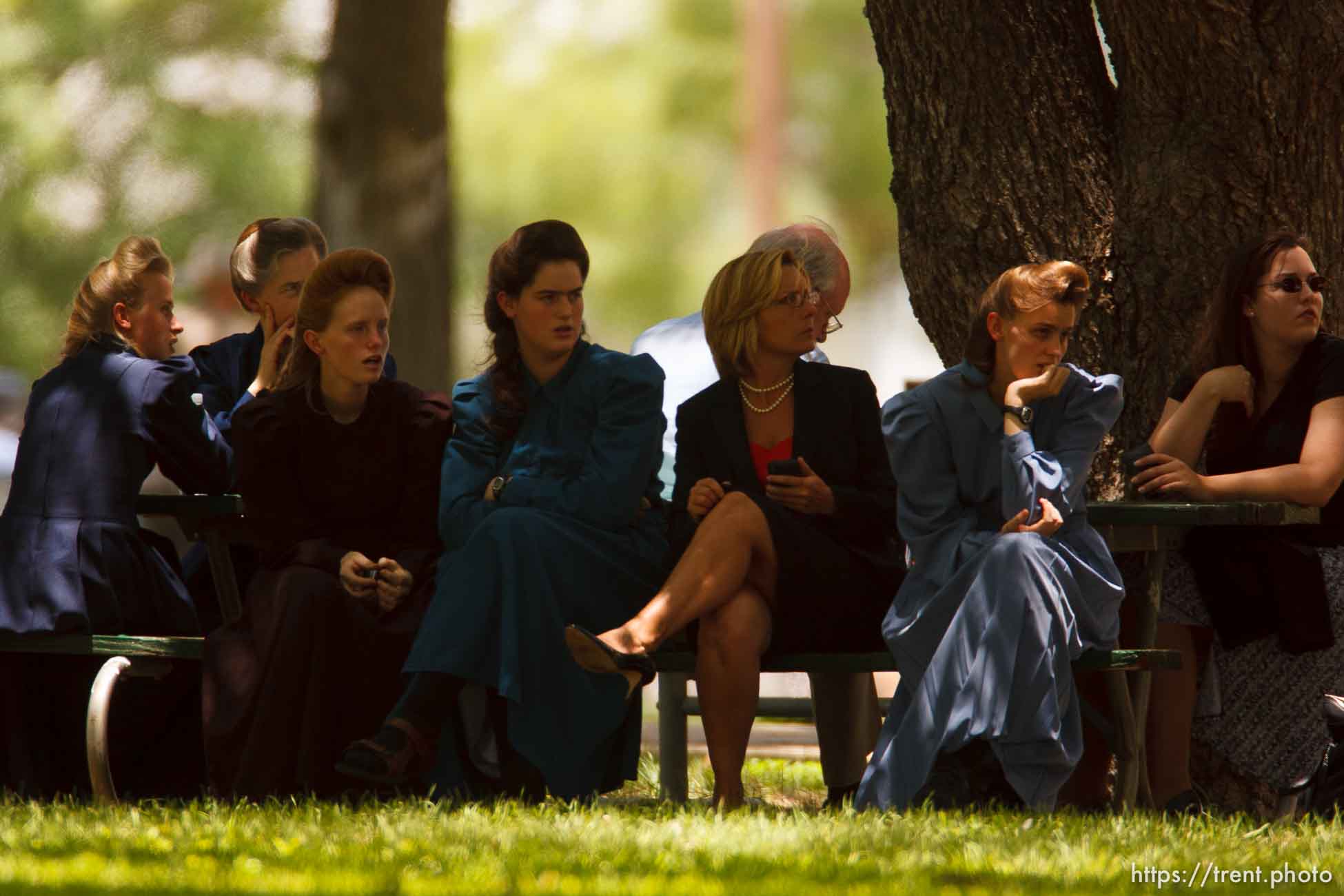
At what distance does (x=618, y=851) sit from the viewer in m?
5.07

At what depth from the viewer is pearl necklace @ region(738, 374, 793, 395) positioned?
21.7ft

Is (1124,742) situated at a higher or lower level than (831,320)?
lower

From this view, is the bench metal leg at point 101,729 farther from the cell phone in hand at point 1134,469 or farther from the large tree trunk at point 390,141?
the large tree trunk at point 390,141

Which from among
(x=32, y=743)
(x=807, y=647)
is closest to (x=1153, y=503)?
(x=807, y=647)

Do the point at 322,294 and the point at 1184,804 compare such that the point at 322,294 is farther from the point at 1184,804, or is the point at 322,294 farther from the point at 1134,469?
the point at 1184,804

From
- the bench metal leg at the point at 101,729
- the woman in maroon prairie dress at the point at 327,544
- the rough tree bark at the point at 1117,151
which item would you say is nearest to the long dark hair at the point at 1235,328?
the rough tree bark at the point at 1117,151

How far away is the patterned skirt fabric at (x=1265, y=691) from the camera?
6.34 m

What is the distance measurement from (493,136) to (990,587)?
15282 mm

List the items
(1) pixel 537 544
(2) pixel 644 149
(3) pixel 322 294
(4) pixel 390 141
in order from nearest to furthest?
1. (1) pixel 537 544
2. (3) pixel 322 294
3. (4) pixel 390 141
4. (2) pixel 644 149

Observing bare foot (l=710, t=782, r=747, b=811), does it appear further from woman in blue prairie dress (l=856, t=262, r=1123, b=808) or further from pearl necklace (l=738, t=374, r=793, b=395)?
pearl necklace (l=738, t=374, r=793, b=395)

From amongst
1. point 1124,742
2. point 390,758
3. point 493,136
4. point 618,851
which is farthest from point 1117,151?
point 493,136

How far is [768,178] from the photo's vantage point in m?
20.8

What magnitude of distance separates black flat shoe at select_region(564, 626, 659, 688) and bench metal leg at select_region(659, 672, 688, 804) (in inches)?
43.3

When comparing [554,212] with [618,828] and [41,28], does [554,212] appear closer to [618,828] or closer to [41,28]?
[41,28]
